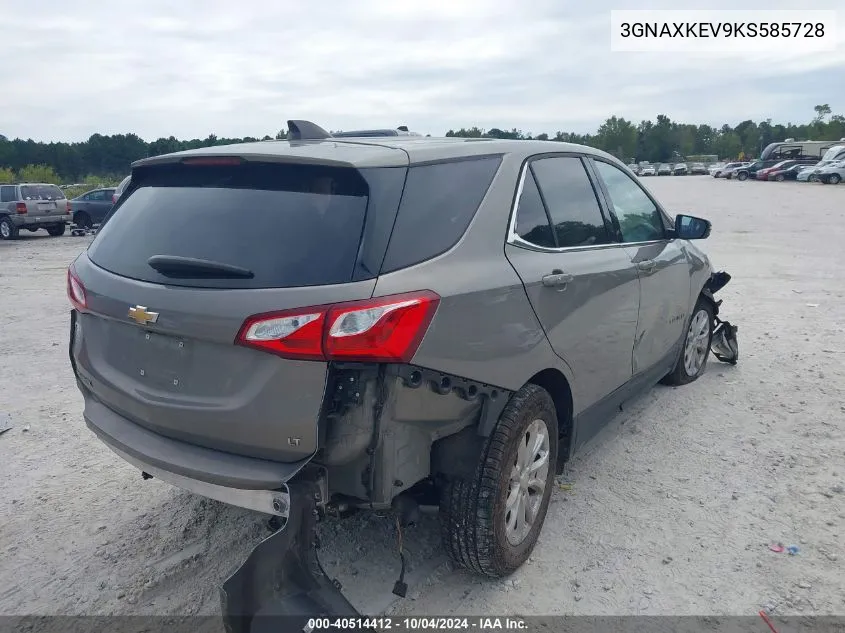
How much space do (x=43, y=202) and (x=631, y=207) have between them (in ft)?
70.9

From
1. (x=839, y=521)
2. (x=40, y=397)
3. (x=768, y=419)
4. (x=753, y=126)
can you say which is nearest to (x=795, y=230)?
(x=768, y=419)

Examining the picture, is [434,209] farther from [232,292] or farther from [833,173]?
[833,173]

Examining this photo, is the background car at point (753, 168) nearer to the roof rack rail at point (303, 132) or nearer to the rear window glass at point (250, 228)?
the roof rack rail at point (303, 132)

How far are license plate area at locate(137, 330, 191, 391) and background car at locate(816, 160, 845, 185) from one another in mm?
46491

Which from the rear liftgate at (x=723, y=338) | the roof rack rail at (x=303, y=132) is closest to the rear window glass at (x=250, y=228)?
the roof rack rail at (x=303, y=132)

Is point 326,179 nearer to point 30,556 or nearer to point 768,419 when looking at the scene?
point 30,556

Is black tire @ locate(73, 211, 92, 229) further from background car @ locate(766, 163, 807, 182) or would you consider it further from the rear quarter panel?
background car @ locate(766, 163, 807, 182)

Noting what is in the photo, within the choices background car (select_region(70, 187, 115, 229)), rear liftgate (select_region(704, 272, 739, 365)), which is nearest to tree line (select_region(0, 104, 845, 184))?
background car (select_region(70, 187, 115, 229))

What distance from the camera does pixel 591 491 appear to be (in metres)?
3.76

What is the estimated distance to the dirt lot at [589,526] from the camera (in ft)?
9.42

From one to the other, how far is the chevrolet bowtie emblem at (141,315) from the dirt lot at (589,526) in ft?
4.01

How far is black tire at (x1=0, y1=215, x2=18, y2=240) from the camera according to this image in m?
20.9

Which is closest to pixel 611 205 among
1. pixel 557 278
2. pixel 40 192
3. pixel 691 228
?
pixel 691 228

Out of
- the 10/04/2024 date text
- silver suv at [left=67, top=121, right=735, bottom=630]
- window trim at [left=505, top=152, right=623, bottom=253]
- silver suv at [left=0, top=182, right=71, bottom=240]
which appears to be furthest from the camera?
silver suv at [left=0, top=182, right=71, bottom=240]
